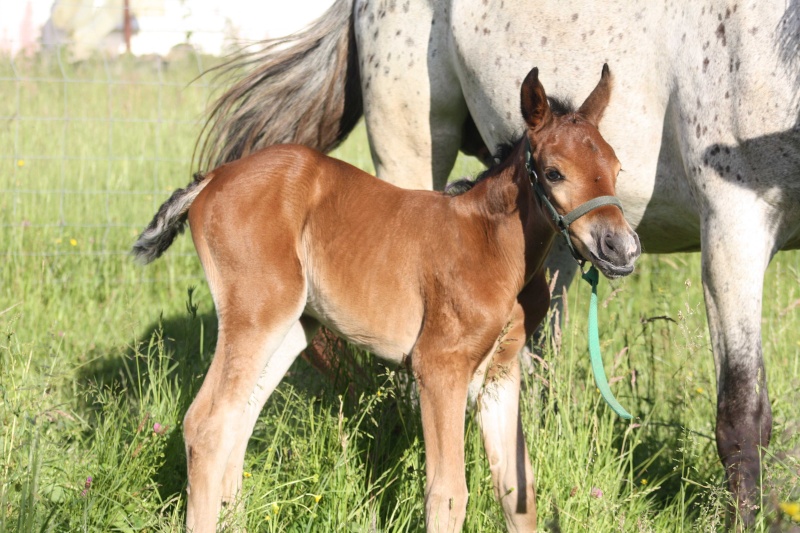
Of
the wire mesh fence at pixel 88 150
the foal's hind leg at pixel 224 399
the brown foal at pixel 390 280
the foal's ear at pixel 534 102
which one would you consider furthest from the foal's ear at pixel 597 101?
the wire mesh fence at pixel 88 150

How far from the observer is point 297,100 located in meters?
4.55

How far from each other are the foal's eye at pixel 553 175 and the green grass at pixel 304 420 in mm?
854

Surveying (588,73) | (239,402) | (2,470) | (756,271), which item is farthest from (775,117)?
(2,470)

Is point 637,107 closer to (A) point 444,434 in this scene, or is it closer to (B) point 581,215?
(B) point 581,215

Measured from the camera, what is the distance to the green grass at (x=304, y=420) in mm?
3117

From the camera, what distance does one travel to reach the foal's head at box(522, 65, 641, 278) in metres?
2.49

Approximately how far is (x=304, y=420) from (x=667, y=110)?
173 centimetres

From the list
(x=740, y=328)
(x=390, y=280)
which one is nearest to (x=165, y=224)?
(x=390, y=280)

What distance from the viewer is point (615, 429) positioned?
3.87 metres

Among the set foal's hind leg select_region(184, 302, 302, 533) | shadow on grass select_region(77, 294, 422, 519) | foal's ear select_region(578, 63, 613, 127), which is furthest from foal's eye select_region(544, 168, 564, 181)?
shadow on grass select_region(77, 294, 422, 519)

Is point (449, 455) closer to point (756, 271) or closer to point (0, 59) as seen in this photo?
point (756, 271)

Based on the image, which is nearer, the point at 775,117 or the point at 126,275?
the point at 775,117

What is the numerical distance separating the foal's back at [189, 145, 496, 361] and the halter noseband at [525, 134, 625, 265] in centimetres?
32

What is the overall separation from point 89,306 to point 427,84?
2357 mm
